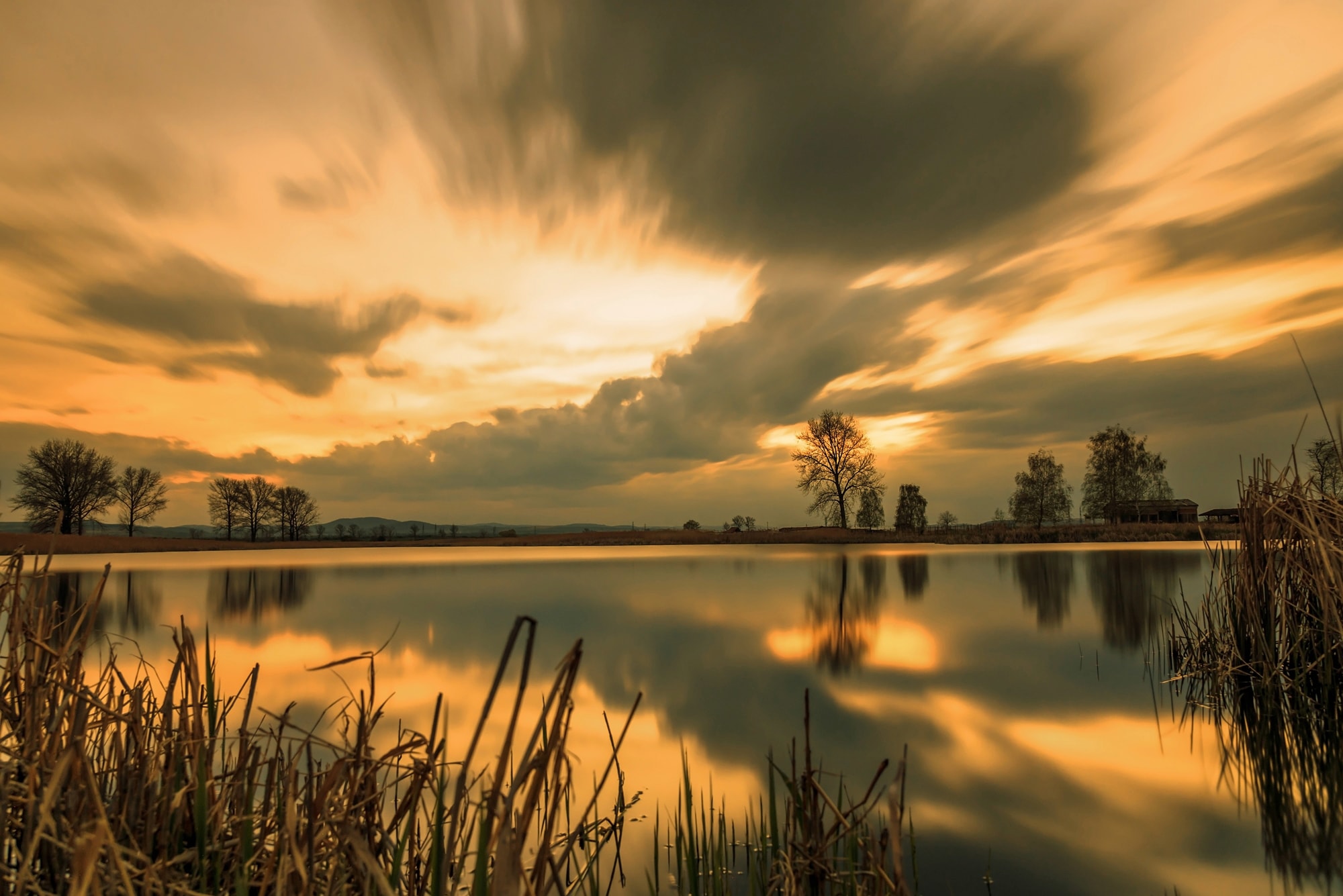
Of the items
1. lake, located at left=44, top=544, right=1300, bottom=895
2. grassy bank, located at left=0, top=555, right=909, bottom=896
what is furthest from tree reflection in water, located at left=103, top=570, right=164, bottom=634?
grassy bank, located at left=0, top=555, right=909, bottom=896

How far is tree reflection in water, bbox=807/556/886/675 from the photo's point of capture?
11.1 meters

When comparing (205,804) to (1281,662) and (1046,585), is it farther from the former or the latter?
(1046,585)

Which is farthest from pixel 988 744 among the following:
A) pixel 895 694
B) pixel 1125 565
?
pixel 1125 565

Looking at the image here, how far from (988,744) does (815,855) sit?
568cm

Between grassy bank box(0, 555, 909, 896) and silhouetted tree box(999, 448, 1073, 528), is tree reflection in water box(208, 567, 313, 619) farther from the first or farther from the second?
silhouetted tree box(999, 448, 1073, 528)

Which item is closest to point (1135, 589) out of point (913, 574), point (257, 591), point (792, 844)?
point (913, 574)

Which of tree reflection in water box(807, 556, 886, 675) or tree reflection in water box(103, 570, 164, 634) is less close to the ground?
tree reflection in water box(103, 570, 164, 634)

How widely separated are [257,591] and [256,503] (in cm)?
6784

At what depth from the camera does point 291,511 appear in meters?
80.8

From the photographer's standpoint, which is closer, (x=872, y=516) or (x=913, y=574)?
(x=913, y=574)

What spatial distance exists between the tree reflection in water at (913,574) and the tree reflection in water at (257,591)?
19119 mm

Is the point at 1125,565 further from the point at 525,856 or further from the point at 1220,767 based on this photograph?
the point at 525,856

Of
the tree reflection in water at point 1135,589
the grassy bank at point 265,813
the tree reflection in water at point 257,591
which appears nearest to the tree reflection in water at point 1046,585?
the tree reflection in water at point 1135,589

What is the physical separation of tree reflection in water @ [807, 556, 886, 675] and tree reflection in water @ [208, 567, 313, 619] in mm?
14422
